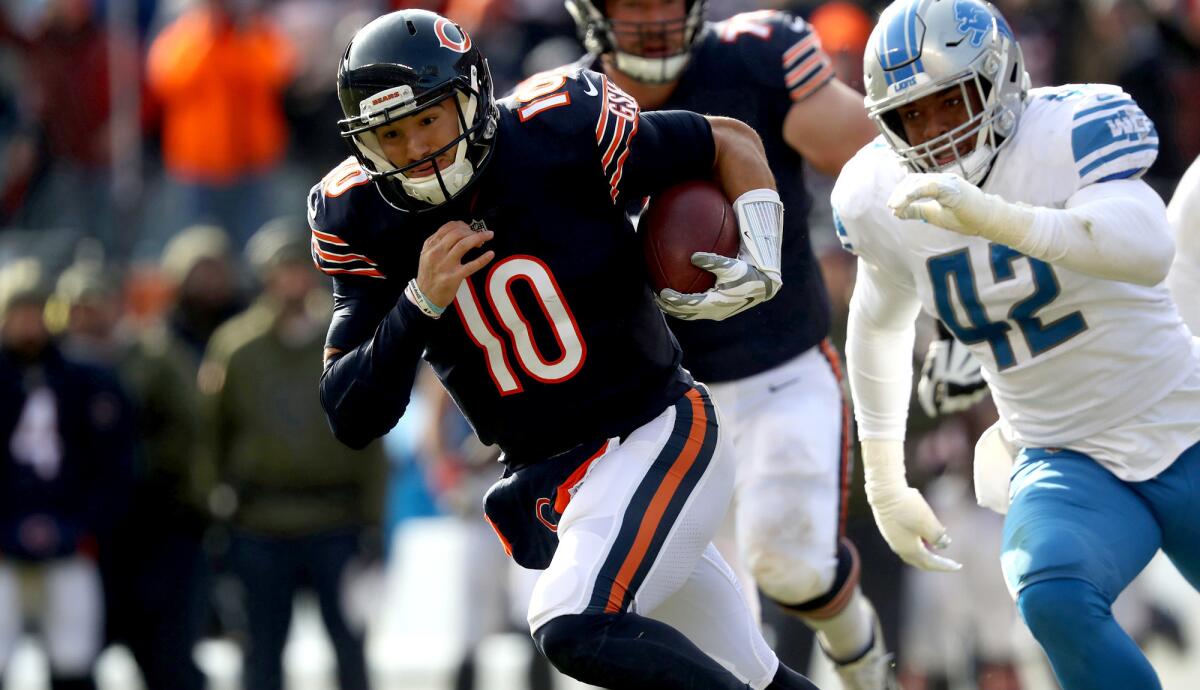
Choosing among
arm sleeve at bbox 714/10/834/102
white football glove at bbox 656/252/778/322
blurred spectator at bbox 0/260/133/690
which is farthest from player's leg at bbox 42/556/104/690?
white football glove at bbox 656/252/778/322

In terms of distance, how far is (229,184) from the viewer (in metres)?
9.77

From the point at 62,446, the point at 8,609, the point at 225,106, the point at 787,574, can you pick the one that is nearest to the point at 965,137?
the point at 787,574

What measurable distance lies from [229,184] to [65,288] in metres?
1.90

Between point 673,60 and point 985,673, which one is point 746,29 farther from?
point 985,673

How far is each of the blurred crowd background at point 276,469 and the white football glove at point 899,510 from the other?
2.32 m

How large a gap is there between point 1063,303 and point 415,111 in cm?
152

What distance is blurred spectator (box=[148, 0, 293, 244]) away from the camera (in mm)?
9602

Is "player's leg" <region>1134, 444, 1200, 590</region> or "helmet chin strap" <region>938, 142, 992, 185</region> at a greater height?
"helmet chin strap" <region>938, 142, 992, 185</region>

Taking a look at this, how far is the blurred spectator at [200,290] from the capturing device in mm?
8000

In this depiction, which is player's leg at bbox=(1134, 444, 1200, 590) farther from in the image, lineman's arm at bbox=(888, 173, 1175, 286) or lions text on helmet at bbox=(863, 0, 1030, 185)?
lions text on helmet at bbox=(863, 0, 1030, 185)

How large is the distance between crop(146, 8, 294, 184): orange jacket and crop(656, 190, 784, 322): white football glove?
6.04 m

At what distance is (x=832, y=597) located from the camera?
516 cm

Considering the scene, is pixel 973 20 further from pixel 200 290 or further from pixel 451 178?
pixel 200 290

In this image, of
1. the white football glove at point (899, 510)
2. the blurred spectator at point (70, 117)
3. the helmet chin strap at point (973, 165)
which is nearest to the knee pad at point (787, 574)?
the white football glove at point (899, 510)
